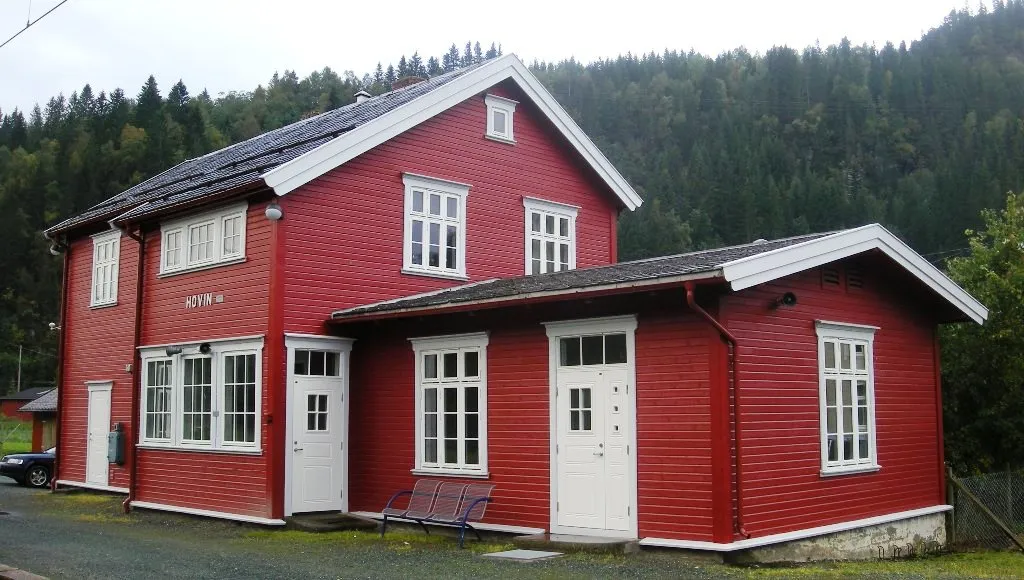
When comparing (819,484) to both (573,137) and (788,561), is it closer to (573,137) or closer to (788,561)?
(788,561)

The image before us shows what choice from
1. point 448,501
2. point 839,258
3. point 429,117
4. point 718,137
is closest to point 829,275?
point 839,258

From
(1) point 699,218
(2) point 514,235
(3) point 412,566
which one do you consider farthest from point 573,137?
(1) point 699,218

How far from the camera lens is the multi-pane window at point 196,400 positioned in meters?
16.5

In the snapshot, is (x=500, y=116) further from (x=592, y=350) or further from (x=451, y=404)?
(x=592, y=350)

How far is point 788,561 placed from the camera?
12.1 m

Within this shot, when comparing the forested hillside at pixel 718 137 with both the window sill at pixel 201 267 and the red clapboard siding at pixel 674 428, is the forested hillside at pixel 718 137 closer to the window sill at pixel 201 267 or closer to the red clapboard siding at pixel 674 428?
the window sill at pixel 201 267

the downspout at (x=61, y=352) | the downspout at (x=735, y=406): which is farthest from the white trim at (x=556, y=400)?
the downspout at (x=61, y=352)

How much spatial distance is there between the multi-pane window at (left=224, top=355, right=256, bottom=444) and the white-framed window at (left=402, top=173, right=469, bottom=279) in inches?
118

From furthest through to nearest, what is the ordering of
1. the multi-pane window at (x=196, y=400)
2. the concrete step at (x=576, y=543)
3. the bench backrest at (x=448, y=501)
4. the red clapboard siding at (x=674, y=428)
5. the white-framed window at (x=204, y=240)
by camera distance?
the multi-pane window at (x=196, y=400) < the white-framed window at (x=204, y=240) < the bench backrest at (x=448, y=501) < the concrete step at (x=576, y=543) < the red clapboard siding at (x=674, y=428)

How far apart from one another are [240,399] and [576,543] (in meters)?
6.33

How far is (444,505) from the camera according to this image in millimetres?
13828

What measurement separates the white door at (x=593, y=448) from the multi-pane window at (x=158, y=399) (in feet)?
25.3

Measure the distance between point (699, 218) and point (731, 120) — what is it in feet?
103

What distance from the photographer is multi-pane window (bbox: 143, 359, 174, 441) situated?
17.4 meters
